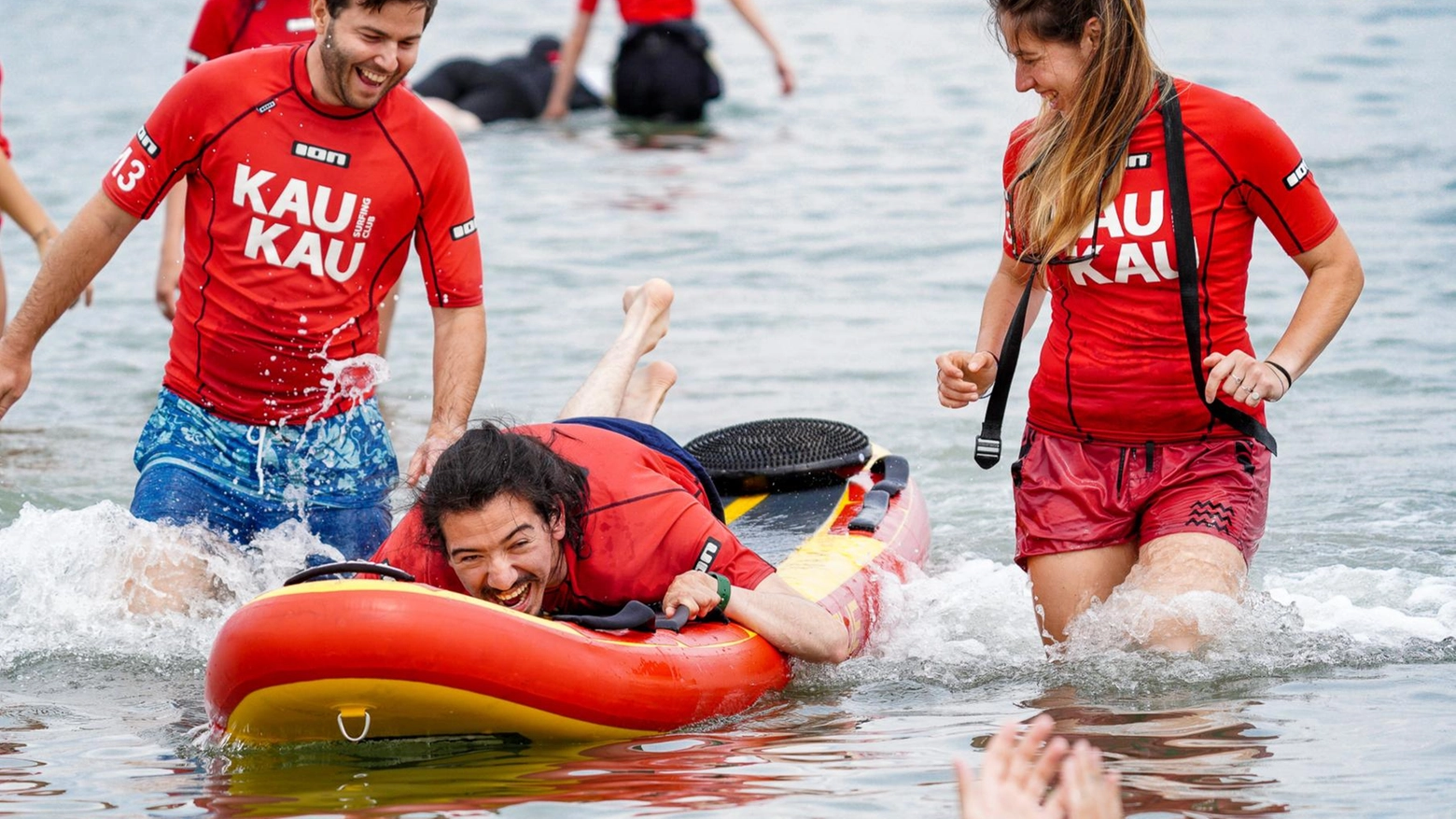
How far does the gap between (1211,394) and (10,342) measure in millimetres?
3069

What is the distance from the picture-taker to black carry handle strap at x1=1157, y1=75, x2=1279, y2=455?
4.30 m

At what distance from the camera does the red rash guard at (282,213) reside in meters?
4.82

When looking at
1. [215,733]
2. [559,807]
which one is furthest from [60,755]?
[559,807]

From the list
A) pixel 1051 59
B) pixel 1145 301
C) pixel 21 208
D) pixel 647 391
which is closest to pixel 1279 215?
pixel 1145 301

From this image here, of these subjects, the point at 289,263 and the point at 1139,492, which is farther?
the point at 289,263

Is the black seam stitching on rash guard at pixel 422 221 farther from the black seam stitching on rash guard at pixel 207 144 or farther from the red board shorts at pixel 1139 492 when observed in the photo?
the red board shorts at pixel 1139 492

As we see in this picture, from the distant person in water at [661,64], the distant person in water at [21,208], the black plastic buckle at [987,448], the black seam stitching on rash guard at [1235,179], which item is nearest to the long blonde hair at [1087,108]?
the black seam stitching on rash guard at [1235,179]

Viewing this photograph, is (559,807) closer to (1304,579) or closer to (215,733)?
(215,733)

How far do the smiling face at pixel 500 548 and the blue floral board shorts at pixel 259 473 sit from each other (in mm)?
1026

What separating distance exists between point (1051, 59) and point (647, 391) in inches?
88.9

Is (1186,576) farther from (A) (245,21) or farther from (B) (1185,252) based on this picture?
(A) (245,21)

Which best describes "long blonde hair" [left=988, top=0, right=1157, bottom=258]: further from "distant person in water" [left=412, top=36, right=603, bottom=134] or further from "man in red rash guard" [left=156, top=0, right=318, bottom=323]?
"distant person in water" [left=412, top=36, right=603, bottom=134]

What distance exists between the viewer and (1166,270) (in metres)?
4.38

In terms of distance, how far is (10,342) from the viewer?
4.77 m
